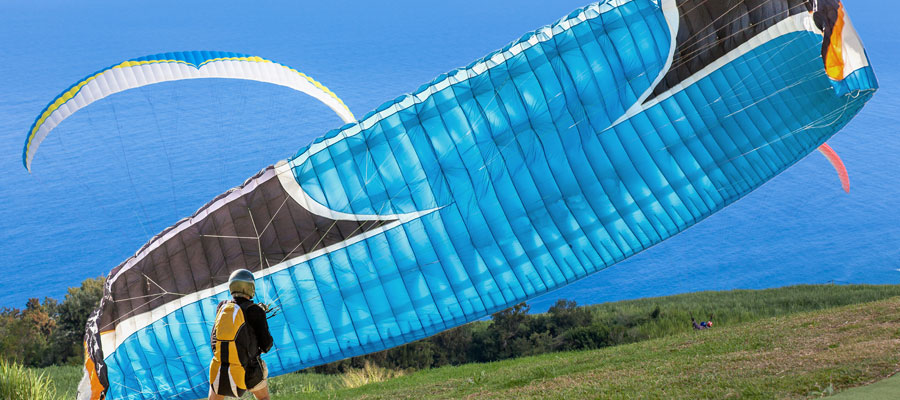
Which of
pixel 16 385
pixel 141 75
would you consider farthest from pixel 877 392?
pixel 16 385

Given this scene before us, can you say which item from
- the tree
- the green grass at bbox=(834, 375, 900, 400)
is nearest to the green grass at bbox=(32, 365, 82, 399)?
the tree

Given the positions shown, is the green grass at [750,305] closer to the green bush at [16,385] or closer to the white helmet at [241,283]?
the green bush at [16,385]

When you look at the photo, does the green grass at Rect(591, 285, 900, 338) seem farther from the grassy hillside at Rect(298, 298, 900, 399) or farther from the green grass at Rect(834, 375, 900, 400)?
the green grass at Rect(834, 375, 900, 400)

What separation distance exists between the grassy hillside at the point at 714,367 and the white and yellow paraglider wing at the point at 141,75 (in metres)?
3.69

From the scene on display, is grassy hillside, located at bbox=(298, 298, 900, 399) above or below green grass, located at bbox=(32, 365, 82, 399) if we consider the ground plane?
below

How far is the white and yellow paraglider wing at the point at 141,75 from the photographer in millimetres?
10219

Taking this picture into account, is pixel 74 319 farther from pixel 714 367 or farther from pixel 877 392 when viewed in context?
pixel 877 392

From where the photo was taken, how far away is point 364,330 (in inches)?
336

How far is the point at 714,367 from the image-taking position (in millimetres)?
7680

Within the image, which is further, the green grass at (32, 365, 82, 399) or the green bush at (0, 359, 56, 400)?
the green grass at (32, 365, 82, 399)

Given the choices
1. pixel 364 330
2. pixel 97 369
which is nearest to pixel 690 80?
pixel 364 330

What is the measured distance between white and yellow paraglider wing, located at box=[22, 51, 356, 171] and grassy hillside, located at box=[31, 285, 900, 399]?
3691 mm

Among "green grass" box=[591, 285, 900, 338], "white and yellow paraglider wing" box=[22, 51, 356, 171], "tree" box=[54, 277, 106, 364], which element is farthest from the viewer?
"tree" box=[54, 277, 106, 364]

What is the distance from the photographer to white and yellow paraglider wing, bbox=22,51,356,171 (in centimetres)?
1022
